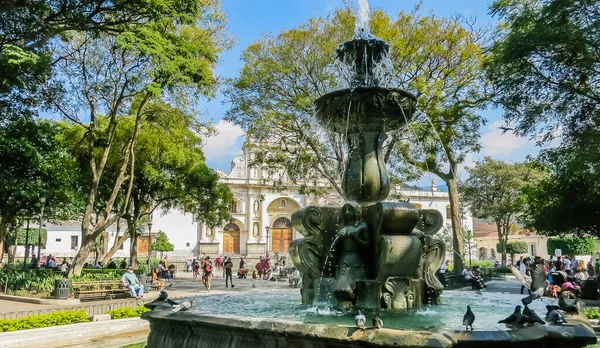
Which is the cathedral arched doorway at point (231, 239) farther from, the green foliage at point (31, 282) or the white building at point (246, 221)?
the green foliage at point (31, 282)

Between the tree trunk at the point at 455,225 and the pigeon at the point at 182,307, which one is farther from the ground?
the tree trunk at the point at 455,225

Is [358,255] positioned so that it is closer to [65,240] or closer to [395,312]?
[395,312]

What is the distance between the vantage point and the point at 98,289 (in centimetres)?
1507

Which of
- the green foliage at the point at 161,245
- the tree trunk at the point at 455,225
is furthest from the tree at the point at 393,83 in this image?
the green foliage at the point at 161,245

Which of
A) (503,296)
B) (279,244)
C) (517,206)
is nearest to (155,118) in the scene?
(503,296)

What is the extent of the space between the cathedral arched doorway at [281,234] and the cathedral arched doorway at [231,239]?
3791 millimetres

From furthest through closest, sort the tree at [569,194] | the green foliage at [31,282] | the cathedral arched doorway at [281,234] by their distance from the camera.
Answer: the cathedral arched doorway at [281,234] < the green foliage at [31,282] < the tree at [569,194]

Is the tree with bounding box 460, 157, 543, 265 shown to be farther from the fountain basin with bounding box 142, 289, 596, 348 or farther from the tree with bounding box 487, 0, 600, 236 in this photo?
the fountain basin with bounding box 142, 289, 596, 348

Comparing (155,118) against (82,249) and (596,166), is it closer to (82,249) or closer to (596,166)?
(82,249)

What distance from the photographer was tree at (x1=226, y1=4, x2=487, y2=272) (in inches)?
680

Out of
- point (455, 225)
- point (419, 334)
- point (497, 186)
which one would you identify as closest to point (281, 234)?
point (497, 186)

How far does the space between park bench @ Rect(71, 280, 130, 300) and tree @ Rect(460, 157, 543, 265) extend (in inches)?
1171

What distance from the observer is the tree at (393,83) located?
17.3m

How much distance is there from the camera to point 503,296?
8.33 meters
